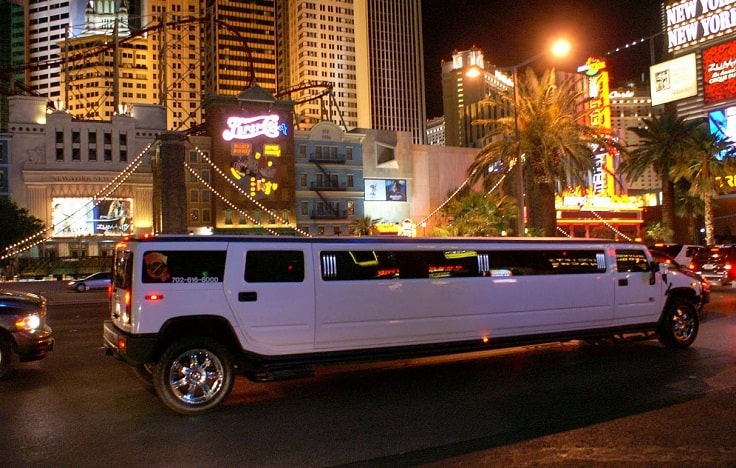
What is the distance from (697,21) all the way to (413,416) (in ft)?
282

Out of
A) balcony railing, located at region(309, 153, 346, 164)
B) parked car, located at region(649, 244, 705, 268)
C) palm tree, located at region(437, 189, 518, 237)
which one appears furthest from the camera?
balcony railing, located at region(309, 153, 346, 164)

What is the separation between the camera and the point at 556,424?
23.3 feet

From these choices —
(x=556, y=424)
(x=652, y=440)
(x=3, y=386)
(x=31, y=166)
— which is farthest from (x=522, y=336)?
(x=31, y=166)

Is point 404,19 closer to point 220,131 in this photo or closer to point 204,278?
point 220,131

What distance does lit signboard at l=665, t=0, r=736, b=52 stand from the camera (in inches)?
2992

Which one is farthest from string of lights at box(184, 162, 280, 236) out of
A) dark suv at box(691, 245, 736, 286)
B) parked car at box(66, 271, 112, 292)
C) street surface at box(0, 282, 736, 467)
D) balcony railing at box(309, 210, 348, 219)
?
street surface at box(0, 282, 736, 467)

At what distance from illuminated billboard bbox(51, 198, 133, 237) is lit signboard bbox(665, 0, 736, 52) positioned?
67.3 m

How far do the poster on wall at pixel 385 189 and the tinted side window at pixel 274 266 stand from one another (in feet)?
214

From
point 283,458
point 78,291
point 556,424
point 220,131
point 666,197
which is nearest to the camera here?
point 283,458

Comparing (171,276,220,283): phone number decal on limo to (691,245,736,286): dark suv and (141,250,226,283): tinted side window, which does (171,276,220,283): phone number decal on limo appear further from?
(691,245,736,286): dark suv

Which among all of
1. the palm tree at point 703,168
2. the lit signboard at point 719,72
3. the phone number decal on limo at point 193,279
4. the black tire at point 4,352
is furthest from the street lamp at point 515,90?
the lit signboard at point 719,72

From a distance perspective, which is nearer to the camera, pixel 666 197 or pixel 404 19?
pixel 666 197

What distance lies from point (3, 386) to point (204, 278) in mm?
4075

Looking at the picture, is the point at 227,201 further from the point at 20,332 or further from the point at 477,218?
the point at 20,332
